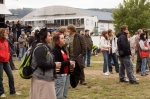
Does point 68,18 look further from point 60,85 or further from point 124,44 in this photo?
point 60,85

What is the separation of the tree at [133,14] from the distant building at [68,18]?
12.7 metres

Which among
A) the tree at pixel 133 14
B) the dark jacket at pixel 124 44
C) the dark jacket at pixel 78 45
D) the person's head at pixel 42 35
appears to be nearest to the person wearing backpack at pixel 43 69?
the person's head at pixel 42 35

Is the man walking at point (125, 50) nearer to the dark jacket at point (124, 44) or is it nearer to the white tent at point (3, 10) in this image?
the dark jacket at point (124, 44)

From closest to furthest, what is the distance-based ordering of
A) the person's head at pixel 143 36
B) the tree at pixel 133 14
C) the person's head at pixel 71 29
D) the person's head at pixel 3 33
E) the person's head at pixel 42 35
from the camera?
the person's head at pixel 42 35 → the person's head at pixel 3 33 → the person's head at pixel 71 29 → the person's head at pixel 143 36 → the tree at pixel 133 14

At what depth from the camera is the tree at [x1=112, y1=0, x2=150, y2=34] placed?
151 ft

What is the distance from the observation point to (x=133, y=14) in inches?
1871

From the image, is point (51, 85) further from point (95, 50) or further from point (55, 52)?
point (95, 50)

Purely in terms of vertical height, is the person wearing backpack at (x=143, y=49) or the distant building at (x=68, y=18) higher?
the distant building at (x=68, y=18)

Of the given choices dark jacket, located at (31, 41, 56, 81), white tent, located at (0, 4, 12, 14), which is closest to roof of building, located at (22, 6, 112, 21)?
white tent, located at (0, 4, 12, 14)

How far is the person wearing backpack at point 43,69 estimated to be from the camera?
511 cm

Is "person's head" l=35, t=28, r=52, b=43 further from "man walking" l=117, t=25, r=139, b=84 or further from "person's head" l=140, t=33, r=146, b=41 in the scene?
"person's head" l=140, t=33, r=146, b=41

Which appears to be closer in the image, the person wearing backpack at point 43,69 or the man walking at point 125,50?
the person wearing backpack at point 43,69

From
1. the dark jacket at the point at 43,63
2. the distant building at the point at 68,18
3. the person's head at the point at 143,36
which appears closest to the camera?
the dark jacket at the point at 43,63

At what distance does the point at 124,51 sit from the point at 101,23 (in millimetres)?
60397
